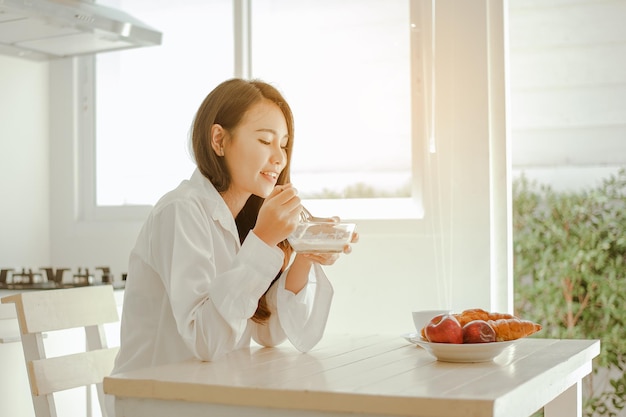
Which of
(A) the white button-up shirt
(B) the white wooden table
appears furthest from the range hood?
(B) the white wooden table

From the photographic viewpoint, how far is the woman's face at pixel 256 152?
179 cm

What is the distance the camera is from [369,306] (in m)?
2.83

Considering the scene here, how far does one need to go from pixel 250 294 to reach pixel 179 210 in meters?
0.23

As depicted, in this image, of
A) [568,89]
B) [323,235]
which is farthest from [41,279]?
[568,89]

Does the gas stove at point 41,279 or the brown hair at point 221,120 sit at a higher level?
the brown hair at point 221,120

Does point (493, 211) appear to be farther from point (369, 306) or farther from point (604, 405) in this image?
point (604, 405)

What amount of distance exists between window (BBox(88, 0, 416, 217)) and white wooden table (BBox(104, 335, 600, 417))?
1.35m

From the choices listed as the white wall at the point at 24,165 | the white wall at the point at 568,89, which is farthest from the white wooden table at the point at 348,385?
the white wall at the point at 568,89

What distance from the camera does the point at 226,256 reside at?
175 cm

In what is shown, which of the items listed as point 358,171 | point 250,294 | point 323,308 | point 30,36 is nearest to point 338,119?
point 358,171

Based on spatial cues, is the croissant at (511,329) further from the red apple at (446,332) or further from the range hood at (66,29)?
the range hood at (66,29)

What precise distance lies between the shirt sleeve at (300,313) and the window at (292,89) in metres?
1.08

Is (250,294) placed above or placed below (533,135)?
below

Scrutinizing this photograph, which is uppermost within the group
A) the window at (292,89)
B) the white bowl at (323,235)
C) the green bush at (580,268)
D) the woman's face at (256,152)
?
the window at (292,89)
